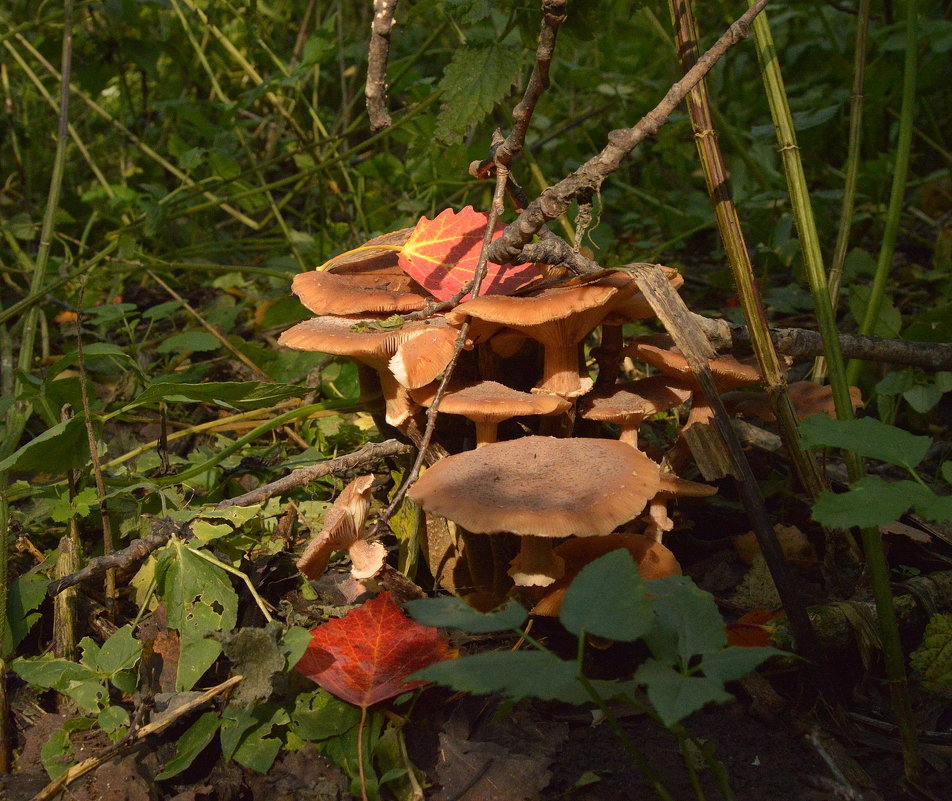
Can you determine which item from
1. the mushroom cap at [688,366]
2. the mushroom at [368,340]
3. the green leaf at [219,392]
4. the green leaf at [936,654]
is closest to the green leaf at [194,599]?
the green leaf at [219,392]

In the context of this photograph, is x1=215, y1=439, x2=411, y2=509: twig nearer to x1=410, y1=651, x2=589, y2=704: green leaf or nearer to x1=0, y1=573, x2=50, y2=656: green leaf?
x1=0, y1=573, x2=50, y2=656: green leaf

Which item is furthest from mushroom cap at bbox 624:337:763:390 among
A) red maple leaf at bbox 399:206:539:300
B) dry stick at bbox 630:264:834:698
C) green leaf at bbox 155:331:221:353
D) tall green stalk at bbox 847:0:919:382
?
green leaf at bbox 155:331:221:353

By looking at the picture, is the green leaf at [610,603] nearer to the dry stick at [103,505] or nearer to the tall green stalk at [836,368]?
the tall green stalk at [836,368]

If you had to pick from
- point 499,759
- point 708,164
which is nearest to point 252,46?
point 708,164

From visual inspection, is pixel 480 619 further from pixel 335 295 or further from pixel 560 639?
pixel 335 295

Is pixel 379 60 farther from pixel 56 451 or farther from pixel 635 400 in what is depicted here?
pixel 56 451

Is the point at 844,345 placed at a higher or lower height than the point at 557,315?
lower

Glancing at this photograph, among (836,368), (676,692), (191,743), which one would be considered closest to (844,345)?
(836,368)
